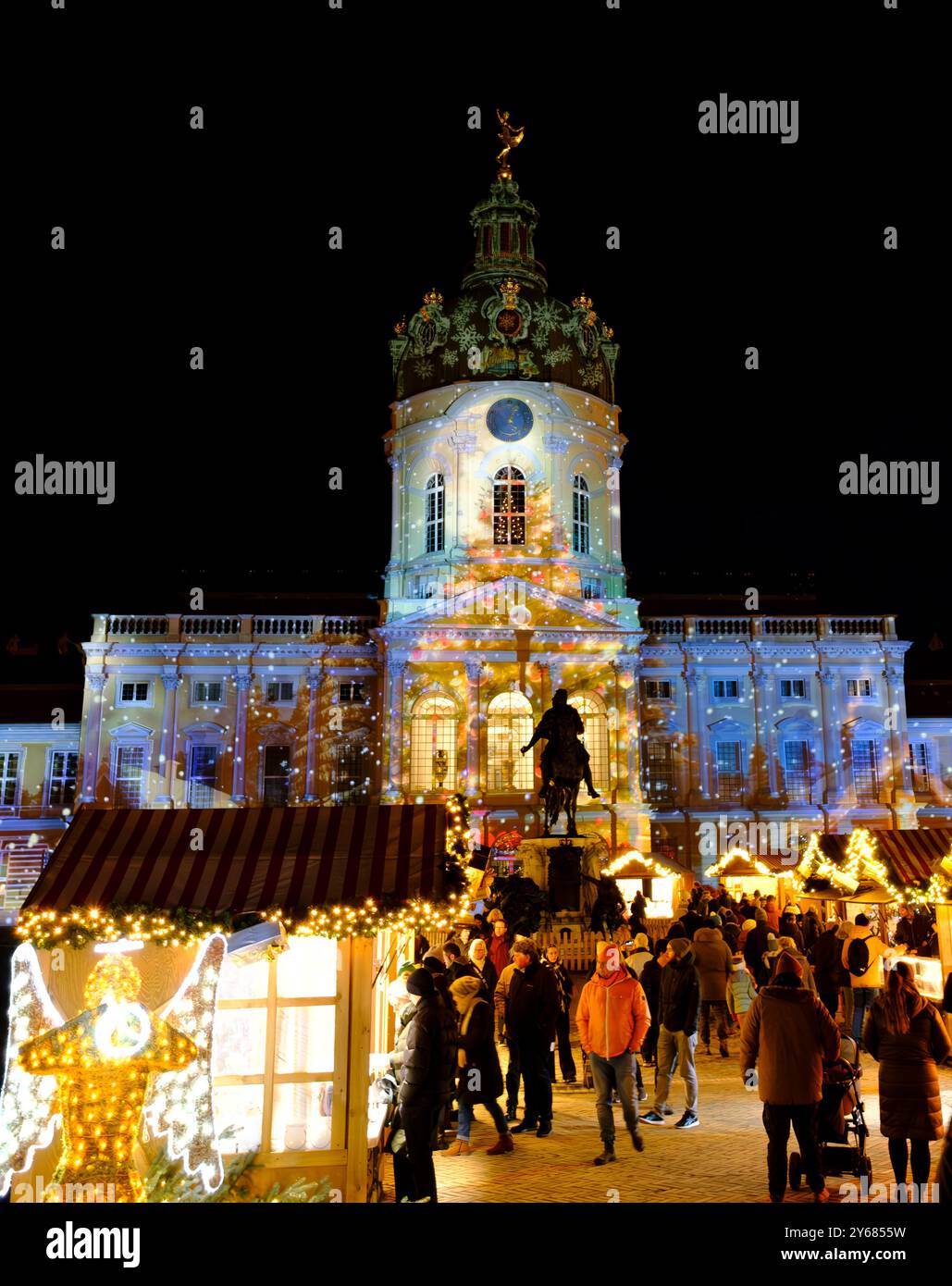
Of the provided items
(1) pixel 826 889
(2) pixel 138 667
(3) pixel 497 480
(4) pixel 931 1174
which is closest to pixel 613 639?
(3) pixel 497 480

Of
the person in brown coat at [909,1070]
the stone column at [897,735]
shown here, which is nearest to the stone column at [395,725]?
the stone column at [897,735]

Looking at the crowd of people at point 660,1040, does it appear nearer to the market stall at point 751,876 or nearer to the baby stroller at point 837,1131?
the baby stroller at point 837,1131

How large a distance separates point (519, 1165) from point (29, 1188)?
4254 millimetres

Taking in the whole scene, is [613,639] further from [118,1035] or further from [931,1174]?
[118,1035]

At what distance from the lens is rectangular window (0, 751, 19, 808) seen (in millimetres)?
43344

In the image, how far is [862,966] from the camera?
14.3 meters

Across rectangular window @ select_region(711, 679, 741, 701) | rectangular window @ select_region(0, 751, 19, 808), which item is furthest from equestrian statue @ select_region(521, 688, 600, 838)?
rectangular window @ select_region(0, 751, 19, 808)

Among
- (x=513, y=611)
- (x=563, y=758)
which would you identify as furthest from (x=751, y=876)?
(x=513, y=611)

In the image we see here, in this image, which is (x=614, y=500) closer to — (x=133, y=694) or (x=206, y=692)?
(x=206, y=692)

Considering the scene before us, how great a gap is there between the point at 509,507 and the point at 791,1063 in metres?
34.7

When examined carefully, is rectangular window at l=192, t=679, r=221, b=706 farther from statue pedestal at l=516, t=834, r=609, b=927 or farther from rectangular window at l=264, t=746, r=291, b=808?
statue pedestal at l=516, t=834, r=609, b=927

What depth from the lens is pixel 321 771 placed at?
4112cm

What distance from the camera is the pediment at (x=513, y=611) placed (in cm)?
3950

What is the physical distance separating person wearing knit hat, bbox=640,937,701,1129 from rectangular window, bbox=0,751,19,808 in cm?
3738
